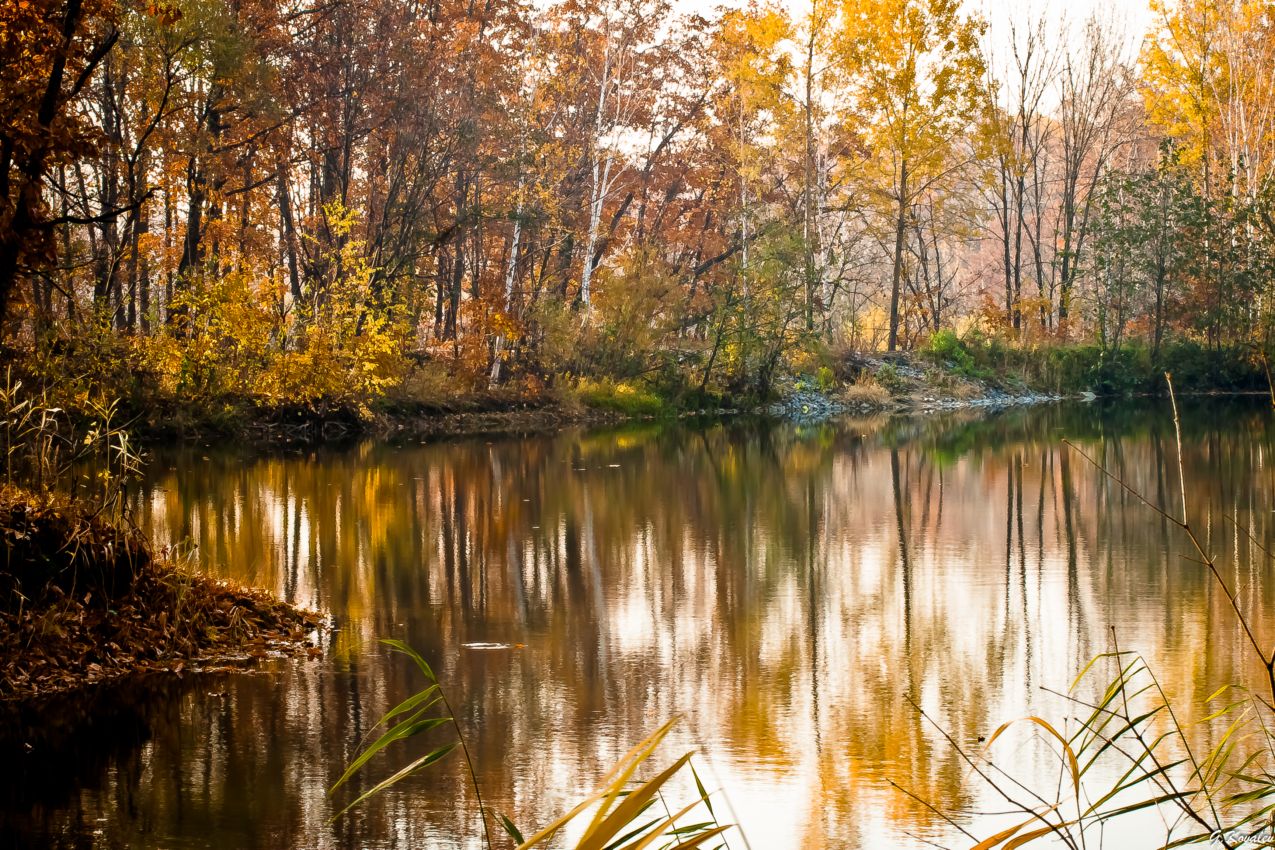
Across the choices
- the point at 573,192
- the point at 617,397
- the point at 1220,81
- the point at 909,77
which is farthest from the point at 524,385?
the point at 1220,81

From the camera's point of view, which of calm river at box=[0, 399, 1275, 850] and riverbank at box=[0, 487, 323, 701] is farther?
riverbank at box=[0, 487, 323, 701]

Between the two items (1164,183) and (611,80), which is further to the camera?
(1164,183)

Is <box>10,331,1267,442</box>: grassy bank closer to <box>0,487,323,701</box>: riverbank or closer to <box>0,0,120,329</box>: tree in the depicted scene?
<box>0,0,120,329</box>: tree

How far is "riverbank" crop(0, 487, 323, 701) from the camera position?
24.9 feet

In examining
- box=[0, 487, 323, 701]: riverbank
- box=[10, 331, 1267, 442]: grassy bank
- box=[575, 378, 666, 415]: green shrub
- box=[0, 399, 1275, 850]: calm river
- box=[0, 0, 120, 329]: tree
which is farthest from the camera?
box=[575, 378, 666, 415]: green shrub

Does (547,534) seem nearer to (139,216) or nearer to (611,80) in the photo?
(139,216)

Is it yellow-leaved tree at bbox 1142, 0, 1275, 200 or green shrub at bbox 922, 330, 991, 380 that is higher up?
yellow-leaved tree at bbox 1142, 0, 1275, 200

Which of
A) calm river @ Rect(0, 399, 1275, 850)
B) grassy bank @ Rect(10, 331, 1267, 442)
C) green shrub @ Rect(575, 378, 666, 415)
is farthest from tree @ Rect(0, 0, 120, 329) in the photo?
green shrub @ Rect(575, 378, 666, 415)

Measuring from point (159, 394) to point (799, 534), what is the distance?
45.8ft

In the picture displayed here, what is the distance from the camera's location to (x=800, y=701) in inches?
286

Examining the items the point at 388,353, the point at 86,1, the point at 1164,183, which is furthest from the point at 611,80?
the point at 86,1

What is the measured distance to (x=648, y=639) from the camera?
8914mm

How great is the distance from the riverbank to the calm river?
389mm

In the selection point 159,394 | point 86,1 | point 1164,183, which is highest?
point 1164,183
